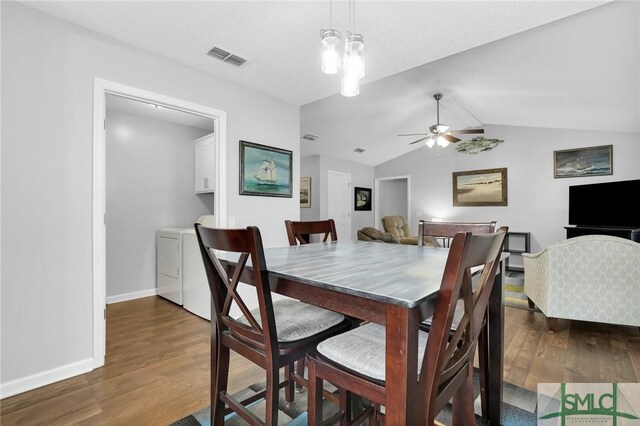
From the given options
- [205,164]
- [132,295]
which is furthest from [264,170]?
[132,295]

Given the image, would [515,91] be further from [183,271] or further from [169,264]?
[169,264]

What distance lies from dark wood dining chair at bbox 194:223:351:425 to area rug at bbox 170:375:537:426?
11.3 inches

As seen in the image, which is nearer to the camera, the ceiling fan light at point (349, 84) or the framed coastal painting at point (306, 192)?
the ceiling fan light at point (349, 84)

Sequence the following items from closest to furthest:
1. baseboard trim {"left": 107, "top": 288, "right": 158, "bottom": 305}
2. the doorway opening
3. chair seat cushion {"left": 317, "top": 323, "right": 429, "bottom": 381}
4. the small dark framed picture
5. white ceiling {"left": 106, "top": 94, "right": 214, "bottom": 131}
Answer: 1. chair seat cushion {"left": 317, "top": 323, "right": 429, "bottom": 381}
2. white ceiling {"left": 106, "top": 94, "right": 214, "bottom": 131}
3. baseboard trim {"left": 107, "top": 288, "right": 158, "bottom": 305}
4. the small dark framed picture
5. the doorway opening

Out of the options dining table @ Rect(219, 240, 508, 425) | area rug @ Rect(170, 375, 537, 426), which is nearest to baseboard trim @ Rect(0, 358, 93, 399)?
area rug @ Rect(170, 375, 537, 426)

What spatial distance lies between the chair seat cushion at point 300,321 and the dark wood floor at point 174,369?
32.3 inches

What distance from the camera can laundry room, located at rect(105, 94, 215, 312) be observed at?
3.58m

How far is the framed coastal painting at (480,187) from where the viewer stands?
20.1 ft

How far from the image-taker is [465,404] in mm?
1121

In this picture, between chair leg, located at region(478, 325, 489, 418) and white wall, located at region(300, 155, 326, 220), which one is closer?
chair leg, located at region(478, 325, 489, 418)

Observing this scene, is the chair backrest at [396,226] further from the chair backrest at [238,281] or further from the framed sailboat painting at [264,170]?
the chair backrest at [238,281]

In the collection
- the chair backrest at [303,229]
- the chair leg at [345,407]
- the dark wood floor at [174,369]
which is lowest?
the dark wood floor at [174,369]

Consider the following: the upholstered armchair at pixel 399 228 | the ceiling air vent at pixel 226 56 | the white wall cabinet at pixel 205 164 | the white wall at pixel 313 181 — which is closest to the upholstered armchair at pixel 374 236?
the upholstered armchair at pixel 399 228

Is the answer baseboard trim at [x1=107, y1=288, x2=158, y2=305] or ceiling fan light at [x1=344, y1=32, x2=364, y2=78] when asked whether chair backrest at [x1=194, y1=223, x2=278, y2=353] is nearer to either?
ceiling fan light at [x1=344, y1=32, x2=364, y2=78]
